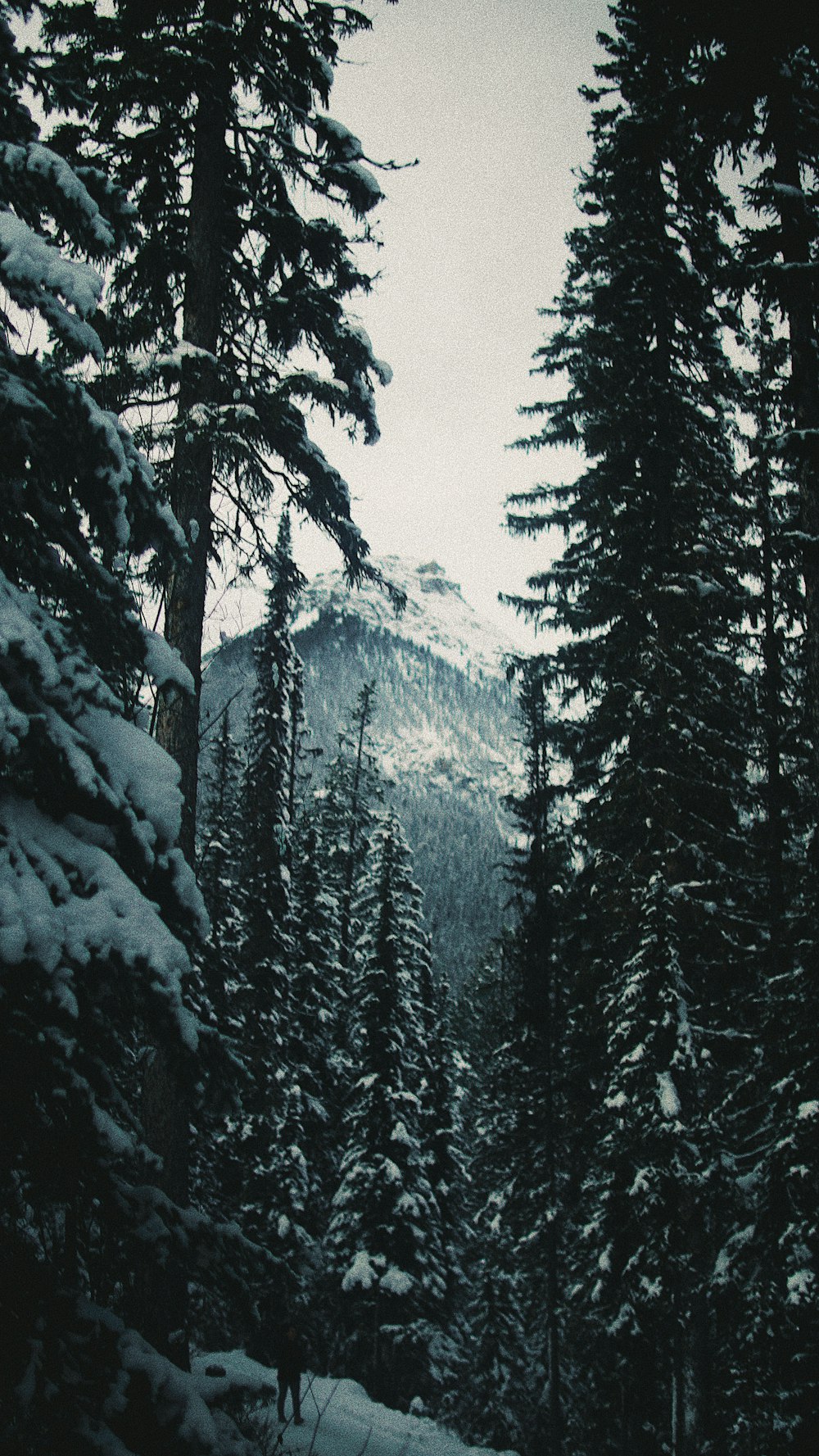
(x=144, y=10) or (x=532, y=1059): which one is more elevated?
(x=144, y=10)

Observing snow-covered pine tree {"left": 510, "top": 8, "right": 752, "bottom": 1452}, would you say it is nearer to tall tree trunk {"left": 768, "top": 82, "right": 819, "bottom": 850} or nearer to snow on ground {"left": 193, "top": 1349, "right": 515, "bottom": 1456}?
tall tree trunk {"left": 768, "top": 82, "right": 819, "bottom": 850}

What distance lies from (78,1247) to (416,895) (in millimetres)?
20562

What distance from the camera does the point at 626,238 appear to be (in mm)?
15125

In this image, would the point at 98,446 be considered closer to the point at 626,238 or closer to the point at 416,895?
the point at 626,238

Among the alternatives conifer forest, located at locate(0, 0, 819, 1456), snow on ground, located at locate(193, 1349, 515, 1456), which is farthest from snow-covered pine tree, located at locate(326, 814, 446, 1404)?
snow on ground, located at locate(193, 1349, 515, 1456)

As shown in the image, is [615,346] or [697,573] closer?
[697,573]

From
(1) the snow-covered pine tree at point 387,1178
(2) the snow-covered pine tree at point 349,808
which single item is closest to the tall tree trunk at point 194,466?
(1) the snow-covered pine tree at point 387,1178

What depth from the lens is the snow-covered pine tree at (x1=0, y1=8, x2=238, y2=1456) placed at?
2.38 meters

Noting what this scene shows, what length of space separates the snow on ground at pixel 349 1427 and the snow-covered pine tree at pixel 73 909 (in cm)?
732

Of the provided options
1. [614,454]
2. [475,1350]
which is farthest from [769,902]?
[475,1350]

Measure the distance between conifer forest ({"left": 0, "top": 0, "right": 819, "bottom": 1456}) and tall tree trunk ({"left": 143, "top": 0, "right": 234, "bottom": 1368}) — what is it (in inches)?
1.9

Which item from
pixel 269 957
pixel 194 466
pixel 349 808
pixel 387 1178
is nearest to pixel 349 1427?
pixel 387 1178

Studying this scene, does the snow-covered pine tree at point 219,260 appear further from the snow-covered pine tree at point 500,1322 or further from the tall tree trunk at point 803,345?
the snow-covered pine tree at point 500,1322

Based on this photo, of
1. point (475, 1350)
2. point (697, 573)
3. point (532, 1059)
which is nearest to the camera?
point (697, 573)
